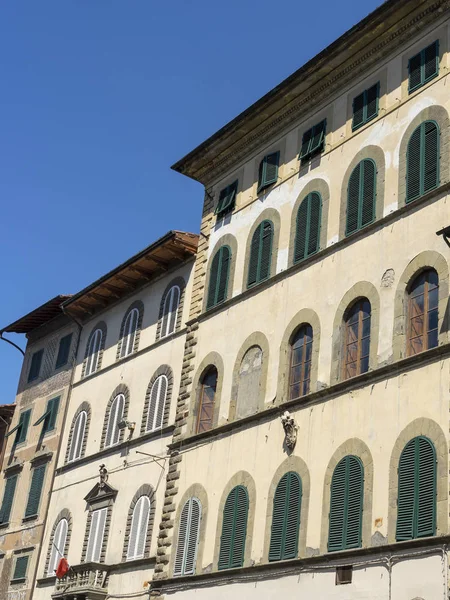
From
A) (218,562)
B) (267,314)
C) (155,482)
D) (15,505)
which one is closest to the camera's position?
(218,562)

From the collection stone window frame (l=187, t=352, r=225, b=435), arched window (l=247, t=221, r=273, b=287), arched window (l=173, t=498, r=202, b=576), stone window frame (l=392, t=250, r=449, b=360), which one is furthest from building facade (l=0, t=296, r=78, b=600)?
stone window frame (l=392, t=250, r=449, b=360)

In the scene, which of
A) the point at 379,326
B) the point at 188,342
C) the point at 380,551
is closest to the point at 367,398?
the point at 379,326

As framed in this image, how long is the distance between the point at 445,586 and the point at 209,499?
27.2 feet

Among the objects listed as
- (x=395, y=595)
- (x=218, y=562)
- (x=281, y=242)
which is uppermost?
(x=281, y=242)

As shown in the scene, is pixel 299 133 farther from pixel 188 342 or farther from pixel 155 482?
pixel 155 482

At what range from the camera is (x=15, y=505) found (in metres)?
34.5

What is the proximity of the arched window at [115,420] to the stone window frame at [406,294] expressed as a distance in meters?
12.8

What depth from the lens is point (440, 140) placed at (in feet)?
67.9

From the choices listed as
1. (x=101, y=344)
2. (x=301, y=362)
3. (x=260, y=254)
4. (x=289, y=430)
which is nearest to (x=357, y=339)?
(x=301, y=362)

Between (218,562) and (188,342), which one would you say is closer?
(218,562)

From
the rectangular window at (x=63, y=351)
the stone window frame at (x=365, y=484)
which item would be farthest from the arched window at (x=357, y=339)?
the rectangular window at (x=63, y=351)

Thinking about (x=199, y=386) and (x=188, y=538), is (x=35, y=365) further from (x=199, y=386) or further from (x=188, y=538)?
(x=188, y=538)

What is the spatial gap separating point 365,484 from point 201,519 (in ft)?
19.5

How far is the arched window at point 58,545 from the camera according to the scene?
30.6 metres
